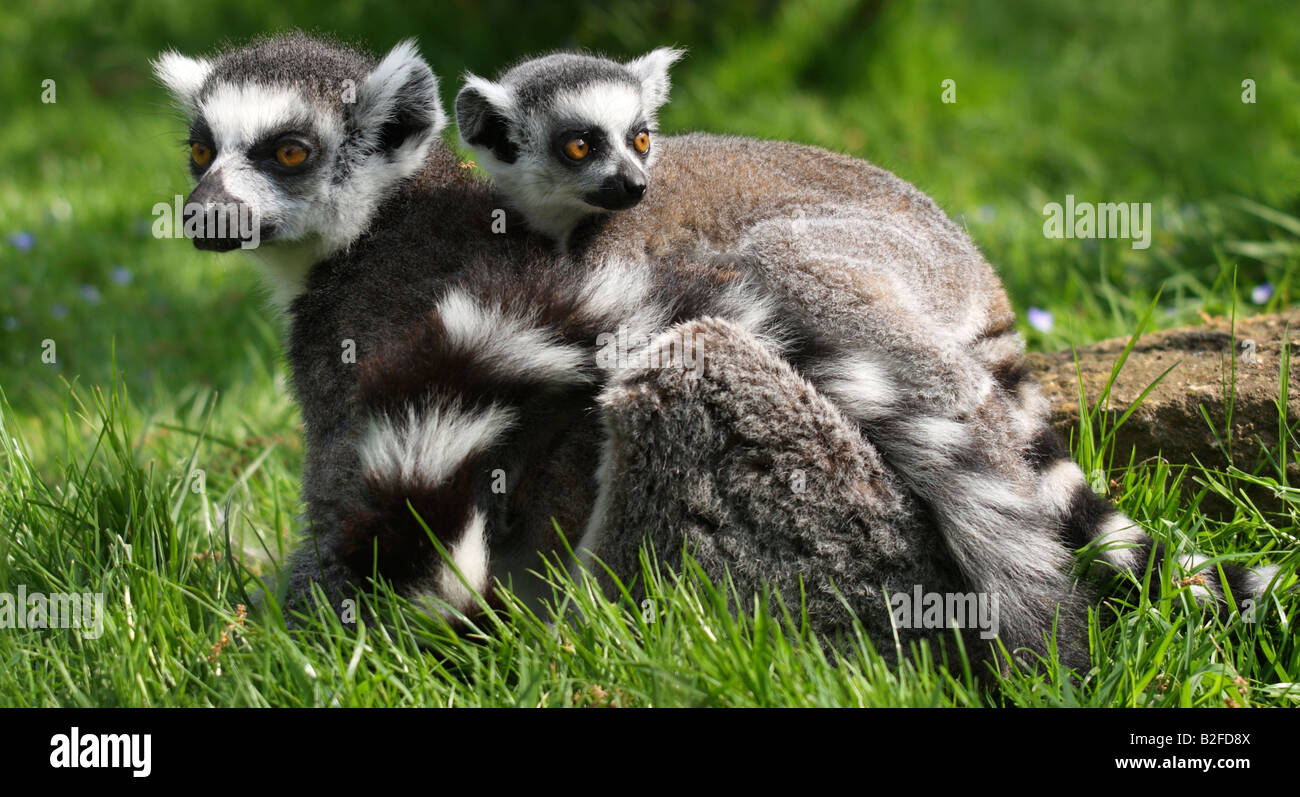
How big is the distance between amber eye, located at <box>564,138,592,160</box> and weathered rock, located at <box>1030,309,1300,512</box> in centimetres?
185

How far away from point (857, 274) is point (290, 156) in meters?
1.79

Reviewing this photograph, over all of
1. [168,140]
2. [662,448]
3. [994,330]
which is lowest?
[662,448]

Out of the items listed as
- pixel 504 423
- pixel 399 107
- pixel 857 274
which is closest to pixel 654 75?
pixel 399 107

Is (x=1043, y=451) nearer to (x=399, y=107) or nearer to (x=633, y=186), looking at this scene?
(x=633, y=186)

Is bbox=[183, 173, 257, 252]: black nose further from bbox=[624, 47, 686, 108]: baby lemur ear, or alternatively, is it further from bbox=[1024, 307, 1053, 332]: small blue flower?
bbox=[1024, 307, 1053, 332]: small blue flower

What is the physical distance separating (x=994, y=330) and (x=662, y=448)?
4.82 ft

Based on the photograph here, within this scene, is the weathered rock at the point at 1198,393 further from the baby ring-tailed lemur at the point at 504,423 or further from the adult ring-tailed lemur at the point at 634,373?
the baby ring-tailed lemur at the point at 504,423

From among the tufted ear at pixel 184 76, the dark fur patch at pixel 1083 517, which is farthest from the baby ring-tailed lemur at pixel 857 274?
the tufted ear at pixel 184 76

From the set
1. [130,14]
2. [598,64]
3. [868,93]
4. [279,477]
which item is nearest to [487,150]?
[598,64]

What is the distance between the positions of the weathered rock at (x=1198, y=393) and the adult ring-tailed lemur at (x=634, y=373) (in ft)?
1.29

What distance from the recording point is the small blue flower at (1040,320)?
192 inches

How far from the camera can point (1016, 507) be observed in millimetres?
2912

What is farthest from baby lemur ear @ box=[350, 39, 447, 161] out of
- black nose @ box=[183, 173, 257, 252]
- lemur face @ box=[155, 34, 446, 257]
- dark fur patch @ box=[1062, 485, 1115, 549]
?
dark fur patch @ box=[1062, 485, 1115, 549]

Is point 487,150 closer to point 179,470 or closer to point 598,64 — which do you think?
point 598,64
